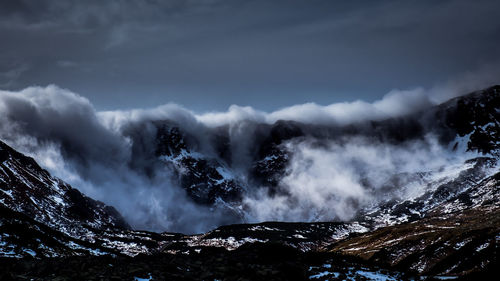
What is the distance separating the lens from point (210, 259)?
176 feet

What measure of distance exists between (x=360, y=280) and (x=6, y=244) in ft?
380

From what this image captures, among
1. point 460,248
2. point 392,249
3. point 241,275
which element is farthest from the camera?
point 392,249

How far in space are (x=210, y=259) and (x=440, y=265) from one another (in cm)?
11183

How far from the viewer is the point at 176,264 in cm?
4969

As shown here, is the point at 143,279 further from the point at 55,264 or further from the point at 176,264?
the point at 55,264

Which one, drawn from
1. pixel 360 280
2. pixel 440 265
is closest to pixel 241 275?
pixel 360 280

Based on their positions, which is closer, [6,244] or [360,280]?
[360,280]

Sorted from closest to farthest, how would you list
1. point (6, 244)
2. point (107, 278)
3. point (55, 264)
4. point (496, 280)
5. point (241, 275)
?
point (107, 278)
point (241, 275)
point (496, 280)
point (55, 264)
point (6, 244)

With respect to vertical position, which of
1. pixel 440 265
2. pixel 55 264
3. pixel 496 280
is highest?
pixel 55 264

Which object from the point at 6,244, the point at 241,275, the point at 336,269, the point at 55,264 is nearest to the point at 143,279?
the point at 241,275

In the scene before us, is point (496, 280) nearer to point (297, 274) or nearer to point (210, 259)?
point (297, 274)

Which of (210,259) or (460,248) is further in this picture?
(460,248)

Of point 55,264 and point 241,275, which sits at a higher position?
point 55,264

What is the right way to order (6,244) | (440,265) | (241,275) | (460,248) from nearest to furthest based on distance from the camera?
1. (241,275)
2. (6,244)
3. (440,265)
4. (460,248)
